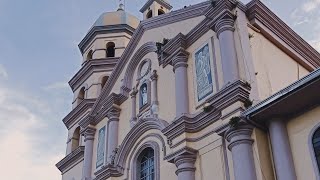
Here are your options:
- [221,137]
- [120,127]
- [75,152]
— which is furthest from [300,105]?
[75,152]

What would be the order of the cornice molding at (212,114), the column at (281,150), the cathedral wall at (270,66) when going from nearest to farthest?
the column at (281,150), the cornice molding at (212,114), the cathedral wall at (270,66)

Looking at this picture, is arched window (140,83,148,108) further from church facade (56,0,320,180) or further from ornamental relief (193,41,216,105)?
ornamental relief (193,41,216,105)

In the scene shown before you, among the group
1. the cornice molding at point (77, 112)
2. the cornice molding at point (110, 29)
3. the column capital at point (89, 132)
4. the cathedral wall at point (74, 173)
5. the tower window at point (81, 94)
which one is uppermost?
the cornice molding at point (110, 29)

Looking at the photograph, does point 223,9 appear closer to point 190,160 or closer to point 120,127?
point 190,160

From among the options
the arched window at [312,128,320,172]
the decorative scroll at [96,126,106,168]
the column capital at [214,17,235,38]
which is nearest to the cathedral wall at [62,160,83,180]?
the decorative scroll at [96,126,106,168]

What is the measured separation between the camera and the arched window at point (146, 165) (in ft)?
49.2

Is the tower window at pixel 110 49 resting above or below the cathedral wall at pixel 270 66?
above

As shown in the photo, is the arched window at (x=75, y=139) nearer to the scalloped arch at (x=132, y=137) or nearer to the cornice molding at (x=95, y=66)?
the cornice molding at (x=95, y=66)

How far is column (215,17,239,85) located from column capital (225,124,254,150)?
60.1 inches

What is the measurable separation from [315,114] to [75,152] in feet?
37.9

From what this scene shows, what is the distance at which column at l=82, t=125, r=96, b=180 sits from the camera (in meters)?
18.0

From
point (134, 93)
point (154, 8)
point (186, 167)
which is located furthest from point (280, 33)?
point (154, 8)

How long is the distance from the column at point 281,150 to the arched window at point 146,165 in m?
4.72

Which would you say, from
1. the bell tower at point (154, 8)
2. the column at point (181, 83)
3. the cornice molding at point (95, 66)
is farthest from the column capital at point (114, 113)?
the bell tower at point (154, 8)
